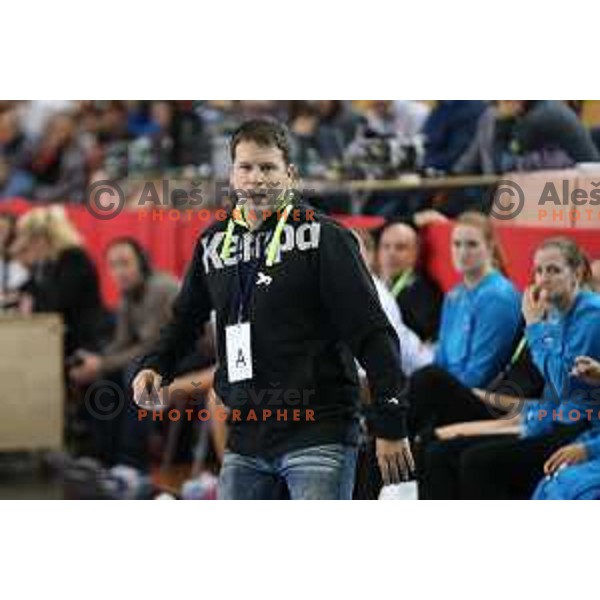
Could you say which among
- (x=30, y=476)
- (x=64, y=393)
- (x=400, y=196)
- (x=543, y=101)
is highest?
(x=543, y=101)

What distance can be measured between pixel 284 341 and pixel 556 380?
1272mm

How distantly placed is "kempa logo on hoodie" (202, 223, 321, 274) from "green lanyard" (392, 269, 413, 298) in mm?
945

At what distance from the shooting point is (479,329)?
4086 millimetres

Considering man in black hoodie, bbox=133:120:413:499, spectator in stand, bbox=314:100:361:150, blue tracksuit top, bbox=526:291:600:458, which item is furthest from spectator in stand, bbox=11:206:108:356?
blue tracksuit top, bbox=526:291:600:458

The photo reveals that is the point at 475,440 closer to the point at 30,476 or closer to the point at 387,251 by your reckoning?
the point at 387,251

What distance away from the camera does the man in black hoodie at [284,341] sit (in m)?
2.89

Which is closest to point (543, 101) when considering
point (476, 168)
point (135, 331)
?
point (476, 168)

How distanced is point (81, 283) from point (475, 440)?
1.40 m

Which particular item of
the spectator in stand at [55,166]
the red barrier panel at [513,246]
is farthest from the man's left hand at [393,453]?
the spectator in stand at [55,166]

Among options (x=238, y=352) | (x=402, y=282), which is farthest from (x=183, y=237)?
(x=238, y=352)

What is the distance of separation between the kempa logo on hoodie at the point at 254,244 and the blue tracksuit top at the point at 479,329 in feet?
3.45

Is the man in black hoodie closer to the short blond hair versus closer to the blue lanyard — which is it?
the blue lanyard

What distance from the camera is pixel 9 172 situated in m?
4.23

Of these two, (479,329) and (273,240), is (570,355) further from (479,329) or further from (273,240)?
(273,240)
